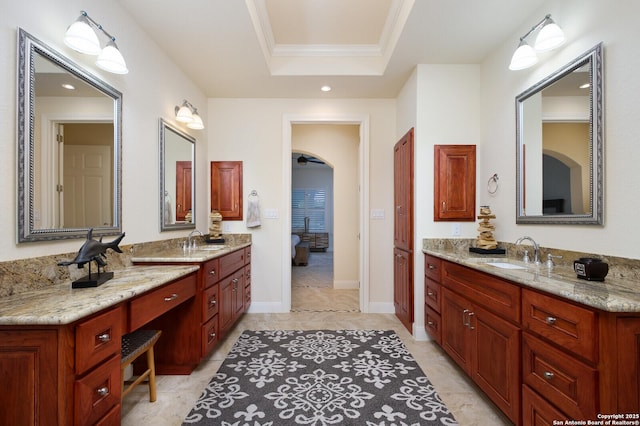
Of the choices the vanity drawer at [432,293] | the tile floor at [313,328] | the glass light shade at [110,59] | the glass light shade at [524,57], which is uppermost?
the glass light shade at [524,57]

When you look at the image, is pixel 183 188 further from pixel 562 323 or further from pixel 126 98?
pixel 562 323

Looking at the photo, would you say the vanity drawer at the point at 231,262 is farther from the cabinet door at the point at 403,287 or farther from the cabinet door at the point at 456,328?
the cabinet door at the point at 456,328

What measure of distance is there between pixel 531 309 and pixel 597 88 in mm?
1320

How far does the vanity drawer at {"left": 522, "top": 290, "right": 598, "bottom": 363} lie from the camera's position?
107 cm

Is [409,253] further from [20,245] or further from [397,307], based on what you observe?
[20,245]

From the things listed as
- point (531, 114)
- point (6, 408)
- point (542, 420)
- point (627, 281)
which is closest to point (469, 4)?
point (531, 114)

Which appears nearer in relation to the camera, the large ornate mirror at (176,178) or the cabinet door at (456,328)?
the cabinet door at (456,328)

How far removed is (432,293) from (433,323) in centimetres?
27

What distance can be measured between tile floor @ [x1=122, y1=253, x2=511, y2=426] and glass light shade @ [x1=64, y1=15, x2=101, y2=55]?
2.15 m

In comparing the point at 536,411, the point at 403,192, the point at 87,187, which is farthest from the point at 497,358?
the point at 87,187

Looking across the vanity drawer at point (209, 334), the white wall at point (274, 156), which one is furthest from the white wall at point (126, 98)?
the vanity drawer at point (209, 334)

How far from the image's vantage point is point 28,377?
101 cm

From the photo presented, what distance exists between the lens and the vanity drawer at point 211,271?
223 centimetres

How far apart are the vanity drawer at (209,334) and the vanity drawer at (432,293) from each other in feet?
6.42
